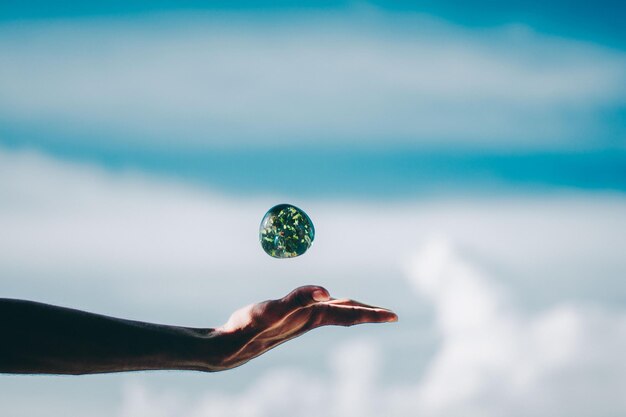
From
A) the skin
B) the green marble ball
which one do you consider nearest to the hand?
the skin

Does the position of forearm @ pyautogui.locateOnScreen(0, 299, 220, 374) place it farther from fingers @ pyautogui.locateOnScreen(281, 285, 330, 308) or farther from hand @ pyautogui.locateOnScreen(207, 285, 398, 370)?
fingers @ pyautogui.locateOnScreen(281, 285, 330, 308)

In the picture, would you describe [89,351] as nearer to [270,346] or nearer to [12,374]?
[12,374]

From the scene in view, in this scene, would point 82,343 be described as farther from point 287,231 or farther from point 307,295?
point 287,231

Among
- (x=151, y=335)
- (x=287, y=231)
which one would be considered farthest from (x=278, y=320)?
(x=287, y=231)

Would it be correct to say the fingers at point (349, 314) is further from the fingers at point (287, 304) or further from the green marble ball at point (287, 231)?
the green marble ball at point (287, 231)

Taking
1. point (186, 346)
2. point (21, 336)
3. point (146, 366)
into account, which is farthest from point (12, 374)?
point (186, 346)

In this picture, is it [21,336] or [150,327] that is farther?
[150,327]
